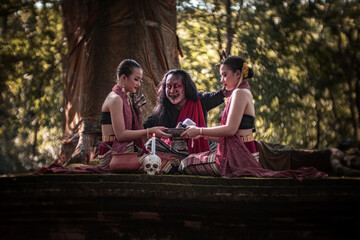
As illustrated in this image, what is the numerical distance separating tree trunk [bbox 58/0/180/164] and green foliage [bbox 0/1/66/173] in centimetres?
322

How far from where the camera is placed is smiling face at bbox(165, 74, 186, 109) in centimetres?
607

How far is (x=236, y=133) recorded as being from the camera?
4801 millimetres

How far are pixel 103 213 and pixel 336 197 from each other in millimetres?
2139

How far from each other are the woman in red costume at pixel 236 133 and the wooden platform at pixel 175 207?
49 centimetres

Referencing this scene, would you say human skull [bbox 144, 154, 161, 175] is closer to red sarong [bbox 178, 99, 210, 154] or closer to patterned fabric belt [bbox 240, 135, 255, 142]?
patterned fabric belt [bbox 240, 135, 255, 142]

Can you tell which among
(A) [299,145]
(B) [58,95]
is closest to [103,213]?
(A) [299,145]

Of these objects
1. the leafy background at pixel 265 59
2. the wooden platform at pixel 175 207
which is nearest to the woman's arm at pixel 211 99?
the wooden platform at pixel 175 207

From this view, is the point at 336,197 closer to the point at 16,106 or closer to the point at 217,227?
the point at 217,227

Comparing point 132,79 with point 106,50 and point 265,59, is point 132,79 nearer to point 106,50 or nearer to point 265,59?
Answer: point 106,50

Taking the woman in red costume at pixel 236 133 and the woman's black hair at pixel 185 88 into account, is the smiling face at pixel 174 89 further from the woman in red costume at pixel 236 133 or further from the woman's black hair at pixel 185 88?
the woman in red costume at pixel 236 133

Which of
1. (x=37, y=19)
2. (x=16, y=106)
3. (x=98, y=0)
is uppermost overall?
(x=37, y=19)

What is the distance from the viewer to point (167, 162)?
5.16 metres

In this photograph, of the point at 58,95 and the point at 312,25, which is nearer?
the point at 312,25

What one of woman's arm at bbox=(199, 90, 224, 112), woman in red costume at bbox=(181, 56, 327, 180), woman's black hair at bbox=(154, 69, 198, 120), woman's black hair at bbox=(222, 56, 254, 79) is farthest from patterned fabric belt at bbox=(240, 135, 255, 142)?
woman's arm at bbox=(199, 90, 224, 112)
